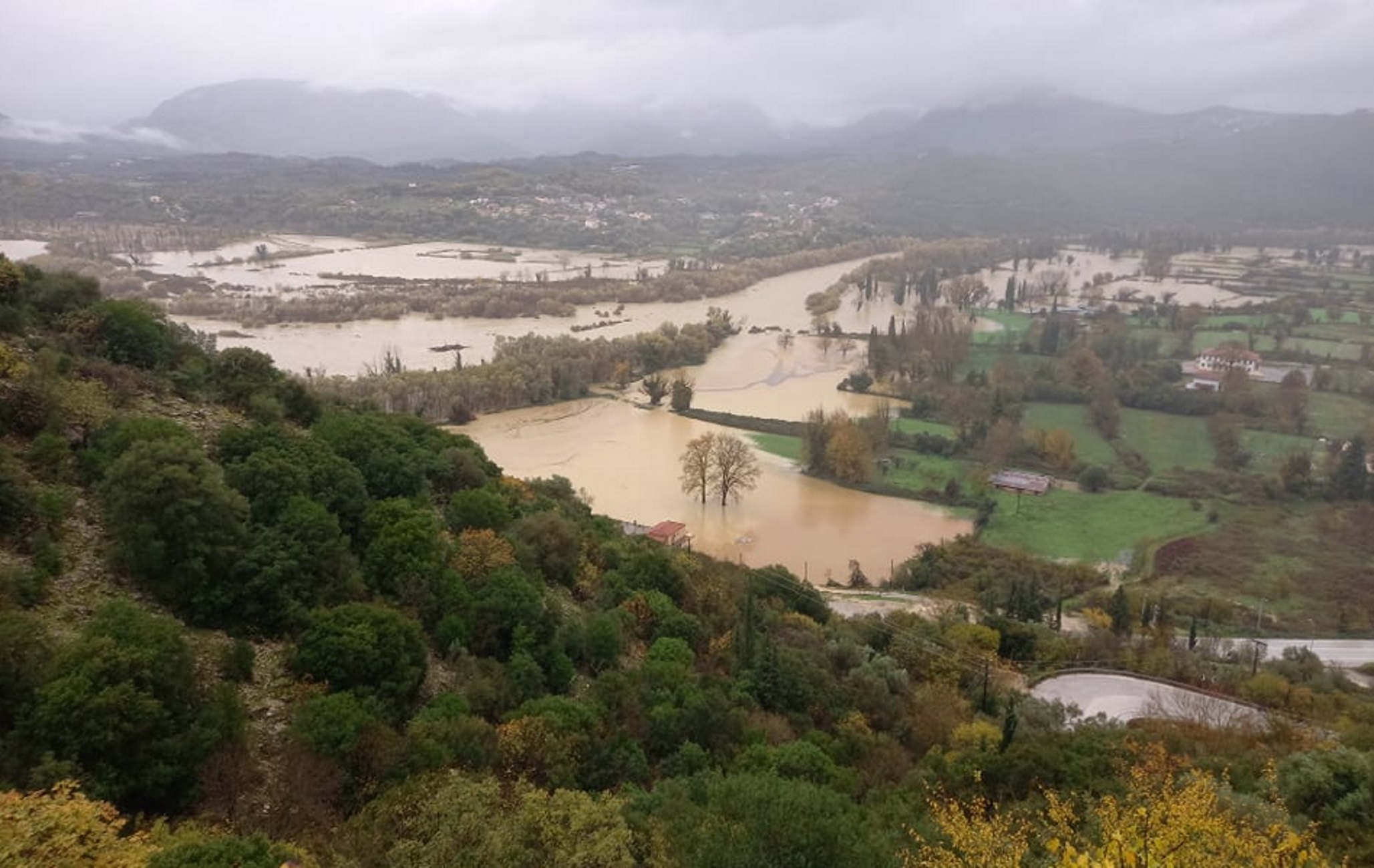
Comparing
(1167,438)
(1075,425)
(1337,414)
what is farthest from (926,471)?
(1337,414)

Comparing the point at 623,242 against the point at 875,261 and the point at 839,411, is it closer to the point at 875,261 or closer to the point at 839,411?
the point at 875,261

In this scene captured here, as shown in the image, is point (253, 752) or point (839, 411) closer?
point (253, 752)

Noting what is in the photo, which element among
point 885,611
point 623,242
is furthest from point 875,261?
point 885,611

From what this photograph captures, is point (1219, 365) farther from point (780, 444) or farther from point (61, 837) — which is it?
point (61, 837)

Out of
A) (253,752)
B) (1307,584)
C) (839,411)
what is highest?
(253,752)

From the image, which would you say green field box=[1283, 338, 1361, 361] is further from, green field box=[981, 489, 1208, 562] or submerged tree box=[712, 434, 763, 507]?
submerged tree box=[712, 434, 763, 507]

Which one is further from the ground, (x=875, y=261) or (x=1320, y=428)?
(x=875, y=261)

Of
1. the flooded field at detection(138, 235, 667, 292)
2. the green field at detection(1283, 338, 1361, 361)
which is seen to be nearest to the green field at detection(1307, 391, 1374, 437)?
the green field at detection(1283, 338, 1361, 361)

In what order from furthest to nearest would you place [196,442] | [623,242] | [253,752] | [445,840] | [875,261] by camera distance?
[623,242] → [875,261] → [196,442] → [253,752] → [445,840]
